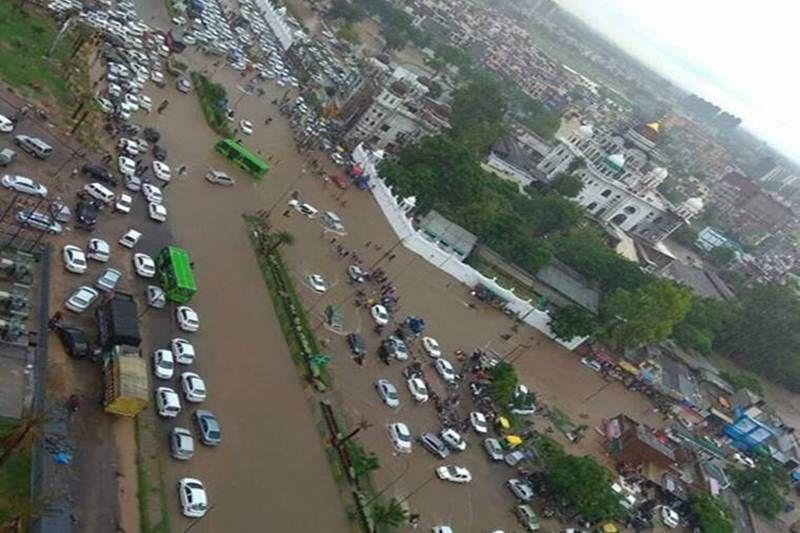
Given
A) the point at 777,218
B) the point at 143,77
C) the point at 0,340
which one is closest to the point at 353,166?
the point at 143,77

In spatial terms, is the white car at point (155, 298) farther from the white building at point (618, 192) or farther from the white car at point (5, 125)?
the white building at point (618, 192)

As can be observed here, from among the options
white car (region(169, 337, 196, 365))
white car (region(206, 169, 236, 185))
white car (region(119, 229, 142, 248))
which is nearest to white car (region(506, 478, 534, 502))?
white car (region(169, 337, 196, 365))

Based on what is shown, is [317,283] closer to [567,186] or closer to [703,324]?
[703,324]

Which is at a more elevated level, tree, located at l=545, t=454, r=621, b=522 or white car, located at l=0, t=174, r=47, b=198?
tree, located at l=545, t=454, r=621, b=522

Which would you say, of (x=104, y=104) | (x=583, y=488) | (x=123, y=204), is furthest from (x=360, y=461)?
(x=104, y=104)

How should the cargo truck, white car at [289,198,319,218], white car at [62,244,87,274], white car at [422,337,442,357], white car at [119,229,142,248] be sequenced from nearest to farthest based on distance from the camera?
1. the cargo truck
2. white car at [62,244,87,274]
3. white car at [119,229,142,248]
4. white car at [422,337,442,357]
5. white car at [289,198,319,218]

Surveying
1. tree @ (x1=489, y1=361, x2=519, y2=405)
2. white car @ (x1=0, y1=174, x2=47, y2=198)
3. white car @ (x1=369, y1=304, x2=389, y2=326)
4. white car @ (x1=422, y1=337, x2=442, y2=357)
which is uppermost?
tree @ (x1=489, y1=361, x2=519, y2=405)

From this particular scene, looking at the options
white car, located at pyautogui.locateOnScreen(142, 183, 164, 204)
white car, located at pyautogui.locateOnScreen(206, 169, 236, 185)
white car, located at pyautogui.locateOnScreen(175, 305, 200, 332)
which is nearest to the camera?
white car, located at pyautogui.locateOnScreen(175, 305, 200, 332)

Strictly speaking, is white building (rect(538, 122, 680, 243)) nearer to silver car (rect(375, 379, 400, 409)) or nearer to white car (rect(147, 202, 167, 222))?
silver car (rect(375, 379, 400, 409))
